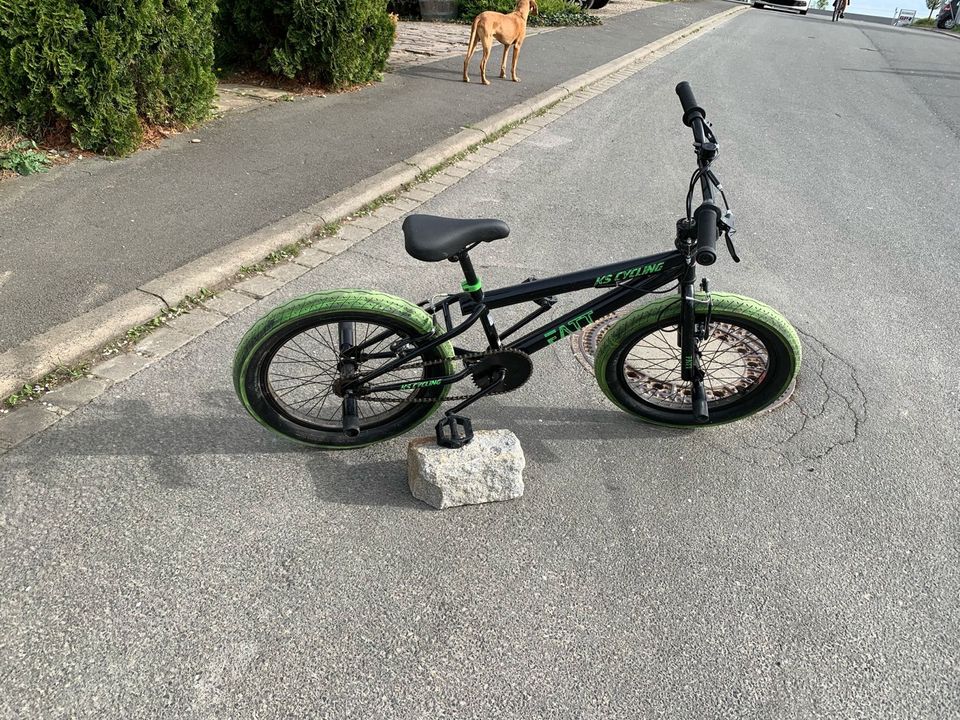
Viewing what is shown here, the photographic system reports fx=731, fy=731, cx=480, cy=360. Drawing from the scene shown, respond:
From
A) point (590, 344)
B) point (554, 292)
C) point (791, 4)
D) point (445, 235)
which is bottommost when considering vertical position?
point (590, 344)

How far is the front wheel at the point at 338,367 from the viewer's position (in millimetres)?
2992

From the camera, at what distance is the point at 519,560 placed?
281 cm

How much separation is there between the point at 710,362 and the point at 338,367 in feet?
6.38

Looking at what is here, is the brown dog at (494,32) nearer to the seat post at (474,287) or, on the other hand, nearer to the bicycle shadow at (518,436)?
the bicycle shadow at (518,436)

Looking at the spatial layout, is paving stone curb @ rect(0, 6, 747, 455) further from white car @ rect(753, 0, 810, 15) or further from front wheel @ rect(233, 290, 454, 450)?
white car @ rect(753, 0, 810, 15)

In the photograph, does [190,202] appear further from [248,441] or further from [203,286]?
[248,441]

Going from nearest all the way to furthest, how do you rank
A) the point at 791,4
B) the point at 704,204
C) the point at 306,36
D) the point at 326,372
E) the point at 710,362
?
the point at 704,204 < the point at 326,372 < the point at 710,362 < the point at 306,36 < the point at 791,4

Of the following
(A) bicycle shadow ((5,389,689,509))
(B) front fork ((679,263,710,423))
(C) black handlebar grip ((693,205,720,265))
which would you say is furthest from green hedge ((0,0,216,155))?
(C) black handlebar grip ((693,205,720,265))

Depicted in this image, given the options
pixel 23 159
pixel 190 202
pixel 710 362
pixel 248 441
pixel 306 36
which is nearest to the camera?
pixel 248 441

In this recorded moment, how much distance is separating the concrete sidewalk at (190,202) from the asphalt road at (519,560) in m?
0.57

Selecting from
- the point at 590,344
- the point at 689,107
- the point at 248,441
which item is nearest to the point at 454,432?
the point at 248,441

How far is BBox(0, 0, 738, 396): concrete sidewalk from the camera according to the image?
13.1 feet

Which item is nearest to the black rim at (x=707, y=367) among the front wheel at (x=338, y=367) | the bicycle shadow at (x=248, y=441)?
the bicycle shadow at (x=248, y=441)

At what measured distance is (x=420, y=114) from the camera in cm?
834
